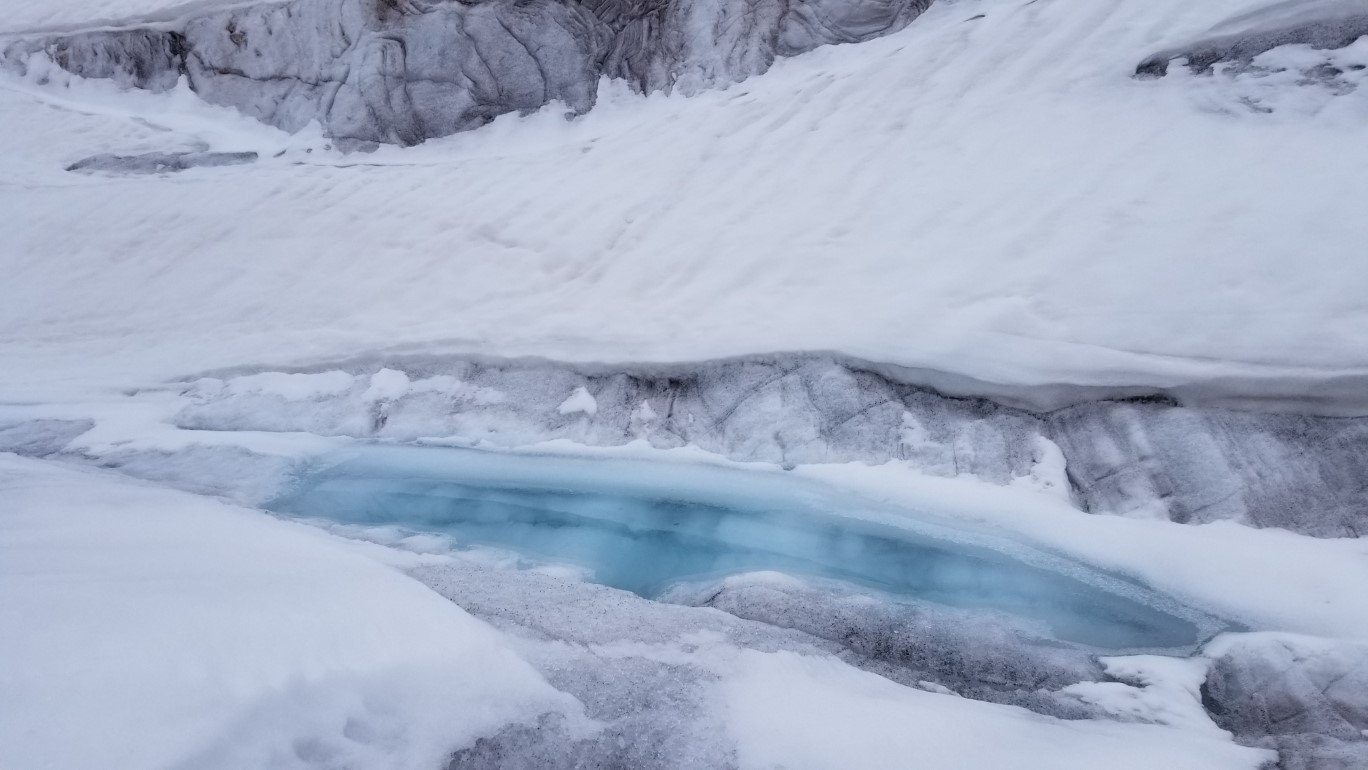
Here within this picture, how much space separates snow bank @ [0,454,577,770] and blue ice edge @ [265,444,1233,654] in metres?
0.85

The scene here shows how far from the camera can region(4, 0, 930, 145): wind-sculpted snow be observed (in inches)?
187

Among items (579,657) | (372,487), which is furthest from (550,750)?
(372,487)

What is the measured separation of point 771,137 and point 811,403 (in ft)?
6.16

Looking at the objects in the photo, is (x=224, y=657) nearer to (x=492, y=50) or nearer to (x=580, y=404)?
(x=580, y=404)

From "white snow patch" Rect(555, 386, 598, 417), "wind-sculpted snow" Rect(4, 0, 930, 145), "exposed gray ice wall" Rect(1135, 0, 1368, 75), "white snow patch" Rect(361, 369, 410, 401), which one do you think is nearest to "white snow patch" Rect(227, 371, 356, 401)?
"white snow patch" Rect(361, 369, 410, 401)

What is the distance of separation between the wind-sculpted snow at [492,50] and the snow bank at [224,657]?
3.78 m

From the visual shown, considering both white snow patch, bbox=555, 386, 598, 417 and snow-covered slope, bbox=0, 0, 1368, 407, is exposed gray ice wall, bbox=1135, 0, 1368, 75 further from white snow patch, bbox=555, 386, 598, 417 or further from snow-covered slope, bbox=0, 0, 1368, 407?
white snow patch, bbox=555, 386, 598, 417

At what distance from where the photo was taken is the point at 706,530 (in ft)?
8.93

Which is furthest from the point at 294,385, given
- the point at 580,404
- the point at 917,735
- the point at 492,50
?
the point at 917,735

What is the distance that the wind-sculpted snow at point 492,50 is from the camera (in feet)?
15.6

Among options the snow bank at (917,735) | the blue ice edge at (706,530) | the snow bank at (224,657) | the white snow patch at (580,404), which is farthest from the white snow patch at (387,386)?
the snow bank at (917,735)

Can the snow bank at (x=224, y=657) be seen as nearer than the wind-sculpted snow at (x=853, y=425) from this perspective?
Yes

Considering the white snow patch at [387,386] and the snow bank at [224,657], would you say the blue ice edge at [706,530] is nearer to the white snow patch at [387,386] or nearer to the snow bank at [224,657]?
the white snow patch at [387,386]

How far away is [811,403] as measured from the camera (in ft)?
9.42
